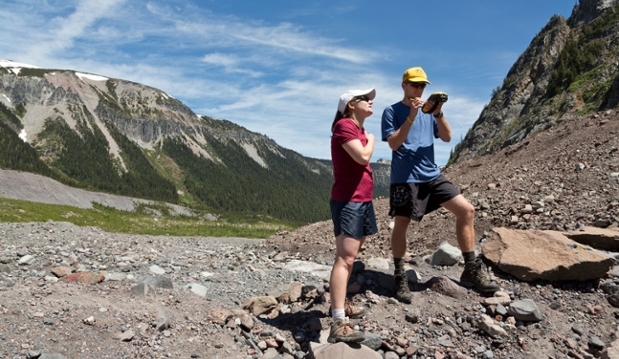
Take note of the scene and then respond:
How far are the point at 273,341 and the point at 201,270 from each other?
5.81m

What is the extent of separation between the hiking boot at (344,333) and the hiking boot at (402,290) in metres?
1.30

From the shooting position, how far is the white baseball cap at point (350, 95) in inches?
198

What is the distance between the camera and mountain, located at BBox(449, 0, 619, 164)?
28328 mm

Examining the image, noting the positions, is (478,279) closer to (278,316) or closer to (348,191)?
(348,191)

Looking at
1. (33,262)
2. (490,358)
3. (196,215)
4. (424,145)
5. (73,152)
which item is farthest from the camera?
(73,152)

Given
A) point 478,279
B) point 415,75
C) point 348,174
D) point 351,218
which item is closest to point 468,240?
point 478,279

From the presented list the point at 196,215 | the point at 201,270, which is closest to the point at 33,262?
the point at 201,270

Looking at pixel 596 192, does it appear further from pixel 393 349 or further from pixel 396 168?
pixel 393 349

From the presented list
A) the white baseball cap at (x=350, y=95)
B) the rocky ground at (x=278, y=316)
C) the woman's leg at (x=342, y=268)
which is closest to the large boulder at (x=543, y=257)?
the rocky ground at (x=278, y=316)

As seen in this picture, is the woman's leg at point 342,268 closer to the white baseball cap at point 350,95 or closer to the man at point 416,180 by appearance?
the man at point 416,180

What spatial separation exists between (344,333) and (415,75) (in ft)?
10.8

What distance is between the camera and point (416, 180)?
5785mm

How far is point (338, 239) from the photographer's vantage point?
16.5 feet

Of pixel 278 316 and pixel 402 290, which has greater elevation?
pixel 402 290
